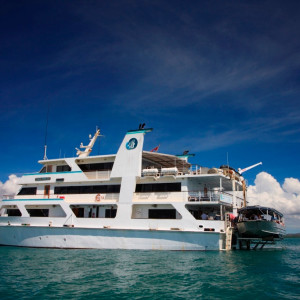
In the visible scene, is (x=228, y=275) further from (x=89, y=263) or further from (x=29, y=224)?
(x=29, y=224)

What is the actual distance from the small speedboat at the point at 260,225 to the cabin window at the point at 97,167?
9832 millimetres

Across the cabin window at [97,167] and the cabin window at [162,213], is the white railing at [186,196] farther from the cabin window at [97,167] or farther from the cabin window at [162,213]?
the cabin window at [97,167]

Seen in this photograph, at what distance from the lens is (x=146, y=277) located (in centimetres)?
1245

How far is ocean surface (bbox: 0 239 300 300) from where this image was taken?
10.4 metres

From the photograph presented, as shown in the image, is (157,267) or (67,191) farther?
(67,191)

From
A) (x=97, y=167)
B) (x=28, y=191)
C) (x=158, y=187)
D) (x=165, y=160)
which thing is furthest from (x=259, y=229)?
(x=28, y=191)

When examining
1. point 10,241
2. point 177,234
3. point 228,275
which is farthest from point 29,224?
point 228,275

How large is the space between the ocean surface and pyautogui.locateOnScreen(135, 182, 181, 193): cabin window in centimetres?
462

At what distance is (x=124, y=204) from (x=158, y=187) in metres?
2.58

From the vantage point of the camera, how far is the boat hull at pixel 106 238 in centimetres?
1920

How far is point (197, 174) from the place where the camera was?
68.7 feet

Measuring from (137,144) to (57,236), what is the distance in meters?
8.51

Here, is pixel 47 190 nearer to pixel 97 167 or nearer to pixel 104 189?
pixel 97 167

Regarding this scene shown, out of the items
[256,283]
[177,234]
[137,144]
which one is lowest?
[256,283]
